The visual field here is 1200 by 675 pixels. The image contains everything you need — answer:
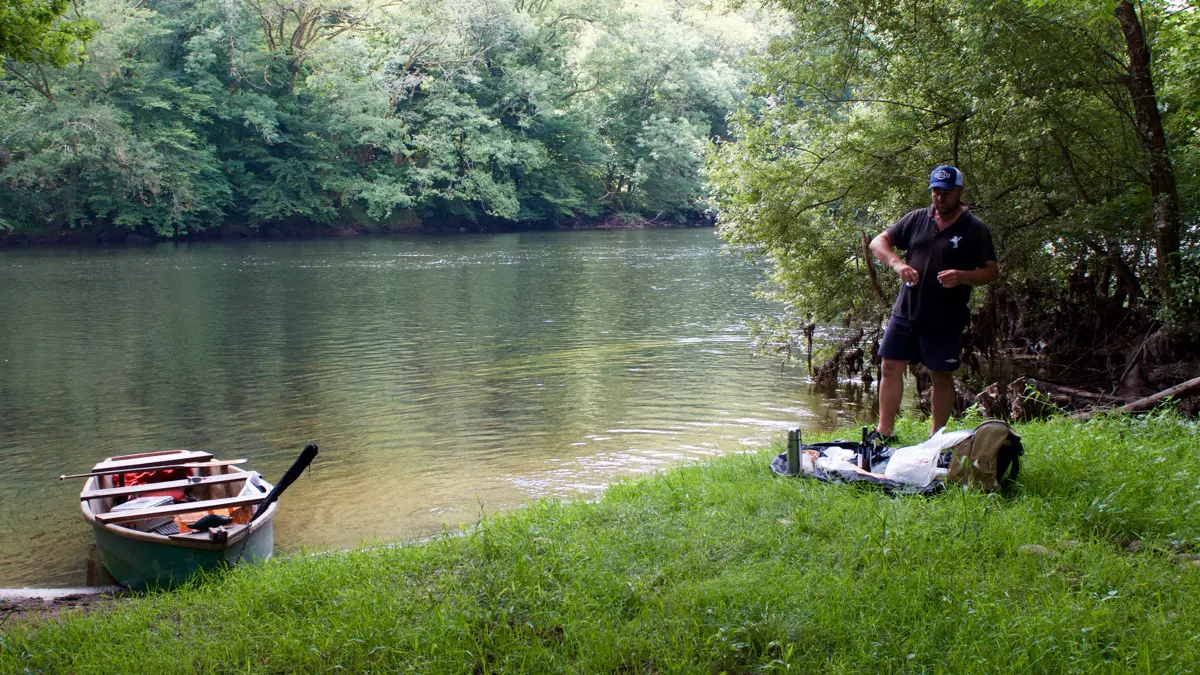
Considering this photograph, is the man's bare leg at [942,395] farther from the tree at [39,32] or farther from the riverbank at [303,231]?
the riverbank at [303,231]

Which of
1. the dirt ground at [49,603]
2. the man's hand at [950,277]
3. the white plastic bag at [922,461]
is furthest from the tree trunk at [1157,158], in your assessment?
the dirt ground at [49,603]

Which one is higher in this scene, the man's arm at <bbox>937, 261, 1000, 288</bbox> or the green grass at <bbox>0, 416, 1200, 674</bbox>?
the man's arm at <bbox>937, 261, 1000, 288</bbox>

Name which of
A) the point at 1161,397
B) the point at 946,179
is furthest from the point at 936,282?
the point at 1161,397

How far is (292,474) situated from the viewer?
240 inches

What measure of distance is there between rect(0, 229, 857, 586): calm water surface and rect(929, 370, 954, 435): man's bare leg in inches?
142

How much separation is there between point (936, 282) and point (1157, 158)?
333 cm

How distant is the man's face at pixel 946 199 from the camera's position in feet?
19.6

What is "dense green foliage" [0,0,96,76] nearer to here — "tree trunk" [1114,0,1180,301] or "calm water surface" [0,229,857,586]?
"calm water surface" [0,229,857,586]

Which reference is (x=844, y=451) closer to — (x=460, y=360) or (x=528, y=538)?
(x=528, y=538)

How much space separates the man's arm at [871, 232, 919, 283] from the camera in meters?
5.98

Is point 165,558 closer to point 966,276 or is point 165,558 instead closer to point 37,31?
point 966,276

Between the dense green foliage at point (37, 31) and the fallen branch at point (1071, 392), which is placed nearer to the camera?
the fallen branch at point (1071, 392)

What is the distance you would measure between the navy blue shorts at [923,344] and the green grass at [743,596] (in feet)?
3.35

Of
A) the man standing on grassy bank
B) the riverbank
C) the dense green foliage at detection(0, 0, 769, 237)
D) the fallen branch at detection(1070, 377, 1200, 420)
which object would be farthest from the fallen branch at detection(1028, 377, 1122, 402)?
the riverbank
